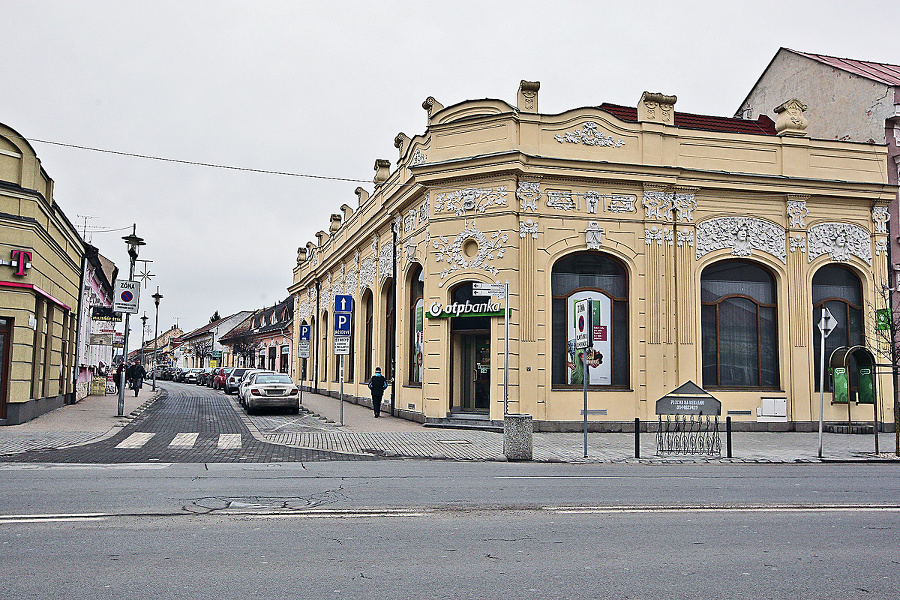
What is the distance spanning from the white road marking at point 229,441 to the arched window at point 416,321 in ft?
21.1

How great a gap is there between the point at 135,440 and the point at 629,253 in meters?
14.0

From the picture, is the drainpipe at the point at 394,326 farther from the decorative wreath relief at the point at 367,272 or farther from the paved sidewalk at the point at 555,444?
the decorative wreath relief at the point at 367,272

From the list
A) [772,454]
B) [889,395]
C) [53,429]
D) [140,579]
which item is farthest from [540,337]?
[140,579]

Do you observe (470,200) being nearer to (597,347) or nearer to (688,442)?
(597,347)

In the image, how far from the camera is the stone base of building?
19.0m

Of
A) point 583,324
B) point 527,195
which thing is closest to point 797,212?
point 527,195

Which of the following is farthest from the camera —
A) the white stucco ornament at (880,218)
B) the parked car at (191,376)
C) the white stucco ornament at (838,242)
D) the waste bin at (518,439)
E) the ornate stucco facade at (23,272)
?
the parked car at (191,376)

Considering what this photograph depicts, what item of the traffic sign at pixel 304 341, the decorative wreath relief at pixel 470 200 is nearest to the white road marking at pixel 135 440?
the traffic sign at pixel 304 341

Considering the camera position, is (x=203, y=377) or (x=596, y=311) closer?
(x=596, y=311)

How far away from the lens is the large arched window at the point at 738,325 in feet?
74.5

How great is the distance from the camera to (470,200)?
71.6ft

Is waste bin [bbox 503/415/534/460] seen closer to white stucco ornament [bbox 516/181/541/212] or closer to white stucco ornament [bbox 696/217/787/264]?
white stucco ornament [bbox 516/181/541/212]

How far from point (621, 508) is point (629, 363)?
515 inches

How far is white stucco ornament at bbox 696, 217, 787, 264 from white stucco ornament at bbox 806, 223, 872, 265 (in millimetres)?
968
